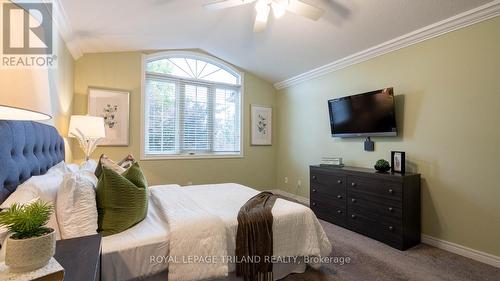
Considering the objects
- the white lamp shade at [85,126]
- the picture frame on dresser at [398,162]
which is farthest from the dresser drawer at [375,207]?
the white lamp shade at [85,126]

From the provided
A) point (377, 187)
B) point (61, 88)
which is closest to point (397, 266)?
point (377, 187)

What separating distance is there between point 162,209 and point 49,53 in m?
1.93

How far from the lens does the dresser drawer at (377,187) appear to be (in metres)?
2.61

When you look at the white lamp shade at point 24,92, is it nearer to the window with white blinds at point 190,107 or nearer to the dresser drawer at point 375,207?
the window with white blinds at point 190,107

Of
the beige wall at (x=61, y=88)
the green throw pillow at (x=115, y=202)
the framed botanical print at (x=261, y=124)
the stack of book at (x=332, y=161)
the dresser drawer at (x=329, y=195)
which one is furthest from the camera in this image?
the framed botanical print at (x=261, y=124)

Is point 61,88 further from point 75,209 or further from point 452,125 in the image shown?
point 452,125

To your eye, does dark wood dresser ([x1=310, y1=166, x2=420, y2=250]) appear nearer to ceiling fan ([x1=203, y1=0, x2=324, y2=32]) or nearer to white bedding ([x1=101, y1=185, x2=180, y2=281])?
ceiling fan ([x1=203, y1=0, x2=324, y2=32])

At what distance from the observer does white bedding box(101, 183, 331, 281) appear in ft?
4.65

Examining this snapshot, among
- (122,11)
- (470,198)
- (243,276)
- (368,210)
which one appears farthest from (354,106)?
(122,11)

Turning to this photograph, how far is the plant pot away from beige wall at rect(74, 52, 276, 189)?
329cm

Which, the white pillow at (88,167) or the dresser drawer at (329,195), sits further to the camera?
the dresser drawer at (329,195)

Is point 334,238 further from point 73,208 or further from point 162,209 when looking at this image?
point 73,208

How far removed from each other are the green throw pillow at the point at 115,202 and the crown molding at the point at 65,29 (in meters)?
1.90

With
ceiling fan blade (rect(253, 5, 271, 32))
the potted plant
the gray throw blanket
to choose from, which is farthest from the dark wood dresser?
the potted plant
